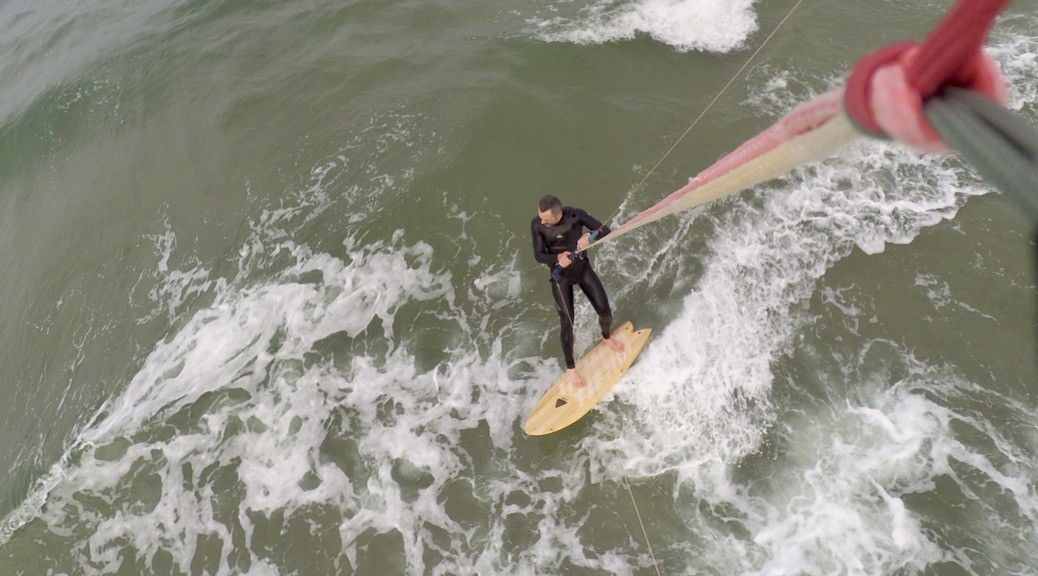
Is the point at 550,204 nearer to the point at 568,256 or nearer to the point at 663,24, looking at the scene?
the point at 568,256

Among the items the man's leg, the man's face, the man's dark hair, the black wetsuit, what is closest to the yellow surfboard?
the black wetsuit

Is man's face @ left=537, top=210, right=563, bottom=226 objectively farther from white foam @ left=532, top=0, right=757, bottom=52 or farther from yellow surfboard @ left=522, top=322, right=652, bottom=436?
white foam @ left=532, top=0, right=757, bottom=52

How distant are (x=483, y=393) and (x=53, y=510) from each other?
6.67 metres

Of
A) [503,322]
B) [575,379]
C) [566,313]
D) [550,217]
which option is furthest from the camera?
[503,322]

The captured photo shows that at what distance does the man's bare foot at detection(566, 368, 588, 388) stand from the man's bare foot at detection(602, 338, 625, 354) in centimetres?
66

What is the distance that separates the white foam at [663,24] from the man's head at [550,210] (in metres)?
7.02

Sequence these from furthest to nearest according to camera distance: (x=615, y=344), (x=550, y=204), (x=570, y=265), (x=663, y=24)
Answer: (x=663, y=24), (x=615, y=344), (x=570, y=265), (x=550, y=204)

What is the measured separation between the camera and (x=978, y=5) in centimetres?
172

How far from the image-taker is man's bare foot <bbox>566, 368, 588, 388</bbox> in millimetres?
7258

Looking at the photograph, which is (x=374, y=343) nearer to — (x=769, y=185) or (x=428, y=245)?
(x=428, y=245)

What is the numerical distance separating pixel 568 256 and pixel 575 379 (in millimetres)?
1892

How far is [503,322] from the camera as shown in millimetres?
8344

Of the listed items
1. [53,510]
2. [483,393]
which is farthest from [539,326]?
[53,510]

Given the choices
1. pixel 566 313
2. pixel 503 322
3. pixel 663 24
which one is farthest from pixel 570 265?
pixel 663 24
